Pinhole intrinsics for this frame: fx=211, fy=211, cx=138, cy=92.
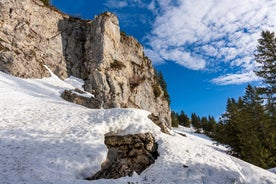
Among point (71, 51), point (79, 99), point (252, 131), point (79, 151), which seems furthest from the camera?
point (71, 51)

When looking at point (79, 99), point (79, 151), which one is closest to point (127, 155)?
point (79, 151)

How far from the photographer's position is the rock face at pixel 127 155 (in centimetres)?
1109

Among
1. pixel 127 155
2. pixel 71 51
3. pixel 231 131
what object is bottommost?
pixel 127 155

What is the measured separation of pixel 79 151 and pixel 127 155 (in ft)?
10.9

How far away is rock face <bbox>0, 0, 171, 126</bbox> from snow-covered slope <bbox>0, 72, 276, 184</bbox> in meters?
15.2

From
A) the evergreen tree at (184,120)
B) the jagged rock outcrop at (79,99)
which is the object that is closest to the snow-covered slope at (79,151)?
the jagged rock outcrop at (79,99)

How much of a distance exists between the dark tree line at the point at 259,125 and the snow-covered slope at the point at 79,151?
9.71 m

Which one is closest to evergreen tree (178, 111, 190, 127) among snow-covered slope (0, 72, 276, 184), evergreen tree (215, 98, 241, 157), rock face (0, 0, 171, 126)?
rock face (0, 0, 171, 126)

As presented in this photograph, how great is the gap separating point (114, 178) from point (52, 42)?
122ft

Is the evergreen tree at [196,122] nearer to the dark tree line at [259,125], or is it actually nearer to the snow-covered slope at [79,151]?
the dark tree line at [259,125]

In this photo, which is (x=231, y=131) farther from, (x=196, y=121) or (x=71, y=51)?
(x=196, y=121)

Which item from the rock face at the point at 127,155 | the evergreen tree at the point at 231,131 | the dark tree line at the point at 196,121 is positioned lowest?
the rock face at the point at 127,155

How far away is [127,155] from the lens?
539 inches

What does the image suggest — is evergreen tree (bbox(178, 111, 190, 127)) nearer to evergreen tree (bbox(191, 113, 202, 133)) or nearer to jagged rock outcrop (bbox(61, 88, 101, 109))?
evergreen tree (bbox(191, 113, 202, 133))
